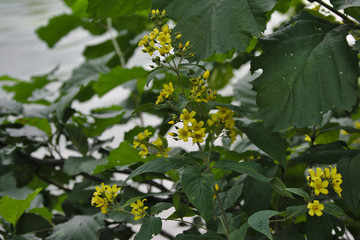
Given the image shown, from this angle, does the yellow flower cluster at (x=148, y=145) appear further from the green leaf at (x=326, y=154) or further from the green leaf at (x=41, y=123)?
the green leaf at (x=41, y=123)

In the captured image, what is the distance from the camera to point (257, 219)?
63cm

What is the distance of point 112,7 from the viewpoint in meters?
0.91

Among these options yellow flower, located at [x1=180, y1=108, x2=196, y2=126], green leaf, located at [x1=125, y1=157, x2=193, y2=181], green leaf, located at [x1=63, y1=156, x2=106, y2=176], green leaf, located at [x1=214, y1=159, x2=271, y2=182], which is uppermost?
yellow flower, located at [x1=180, y1=108, x2=196, y2=126]

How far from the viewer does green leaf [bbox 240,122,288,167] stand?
0.78 meters

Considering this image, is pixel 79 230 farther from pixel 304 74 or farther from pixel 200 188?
pixel 304 74

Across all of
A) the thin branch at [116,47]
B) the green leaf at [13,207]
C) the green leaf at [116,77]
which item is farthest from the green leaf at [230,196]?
the thin branch at [116,47]

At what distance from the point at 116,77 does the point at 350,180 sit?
0.69 m

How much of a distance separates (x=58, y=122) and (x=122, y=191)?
41 cm

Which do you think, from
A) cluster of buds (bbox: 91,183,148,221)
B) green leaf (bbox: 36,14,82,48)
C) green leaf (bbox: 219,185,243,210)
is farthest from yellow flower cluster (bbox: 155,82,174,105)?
green leaf (bbox: 36,14,82,48)

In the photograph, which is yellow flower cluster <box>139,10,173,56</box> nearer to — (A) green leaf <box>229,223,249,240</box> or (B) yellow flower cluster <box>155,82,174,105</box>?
(B) yellow flower cluster <box>155,82,174,105</box>

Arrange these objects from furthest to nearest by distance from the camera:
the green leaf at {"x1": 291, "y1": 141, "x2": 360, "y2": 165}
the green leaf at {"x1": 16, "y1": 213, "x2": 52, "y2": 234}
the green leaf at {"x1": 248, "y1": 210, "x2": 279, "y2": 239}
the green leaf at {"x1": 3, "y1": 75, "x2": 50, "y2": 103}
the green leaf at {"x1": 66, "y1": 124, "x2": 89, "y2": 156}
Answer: the green leaf at {"x1": 3, "y1": 75, "x2": 50, "y2": 103}
the green leaf at {"x1": 66, "y1": 124, "x2": 89, "y2": 156}
the green leaf at {"x1": 16, "y1": 213, "x2": 52, "y2": 234}
the green leaf at {"x1": 291, "y1": 141, "x2": 360, "y2": 165}
the green leaf at {"x1": 248, "y1": 210, "x2": 279, "y2": 239}

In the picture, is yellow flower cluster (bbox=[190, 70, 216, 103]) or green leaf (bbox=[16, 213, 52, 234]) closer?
yellow flower cluster (bbox=[190, 70, 216, 103])

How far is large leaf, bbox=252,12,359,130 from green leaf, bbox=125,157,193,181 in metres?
0.16

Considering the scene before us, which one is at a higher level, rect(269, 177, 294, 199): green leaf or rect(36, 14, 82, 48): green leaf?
rect(269, 177, 294, 199): green leaf
